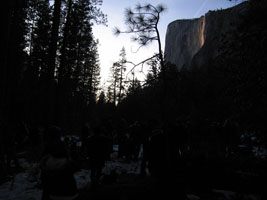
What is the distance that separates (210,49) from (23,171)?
59.8 metres

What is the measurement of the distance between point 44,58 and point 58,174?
23.1 metres

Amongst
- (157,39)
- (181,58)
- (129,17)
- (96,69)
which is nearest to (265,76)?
(157,39)

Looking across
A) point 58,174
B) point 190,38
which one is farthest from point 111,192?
point 190,38

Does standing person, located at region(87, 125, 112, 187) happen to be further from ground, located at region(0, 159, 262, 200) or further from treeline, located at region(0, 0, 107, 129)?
treeline, located at region(0, 0, 107, 129)

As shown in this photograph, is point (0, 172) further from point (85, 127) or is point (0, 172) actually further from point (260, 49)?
point (260, 49)

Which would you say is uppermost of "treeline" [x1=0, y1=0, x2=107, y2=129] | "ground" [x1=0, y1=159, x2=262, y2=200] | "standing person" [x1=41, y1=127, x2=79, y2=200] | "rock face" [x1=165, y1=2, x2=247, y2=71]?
"rock face" [x1=165, y1=2, x2=247, y2=71]

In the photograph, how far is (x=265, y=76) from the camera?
5.44 metres

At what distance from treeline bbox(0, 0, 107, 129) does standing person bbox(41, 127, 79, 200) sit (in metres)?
3.79

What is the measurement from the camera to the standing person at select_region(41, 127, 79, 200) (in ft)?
10.2

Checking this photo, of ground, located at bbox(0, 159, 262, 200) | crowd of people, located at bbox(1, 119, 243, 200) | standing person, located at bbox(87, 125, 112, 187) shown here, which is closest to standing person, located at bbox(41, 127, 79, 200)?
crowd of people, located at bbox(1, 119, 243, 200)

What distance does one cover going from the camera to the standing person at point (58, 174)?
3113 mm

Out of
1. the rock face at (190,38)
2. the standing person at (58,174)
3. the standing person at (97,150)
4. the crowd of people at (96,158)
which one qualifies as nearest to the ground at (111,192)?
the crowd of people at (96,158)

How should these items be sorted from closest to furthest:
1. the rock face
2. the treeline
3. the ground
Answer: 1. the ground
2. the treeline
3. the rock face

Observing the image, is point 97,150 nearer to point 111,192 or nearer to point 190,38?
point 111,192
